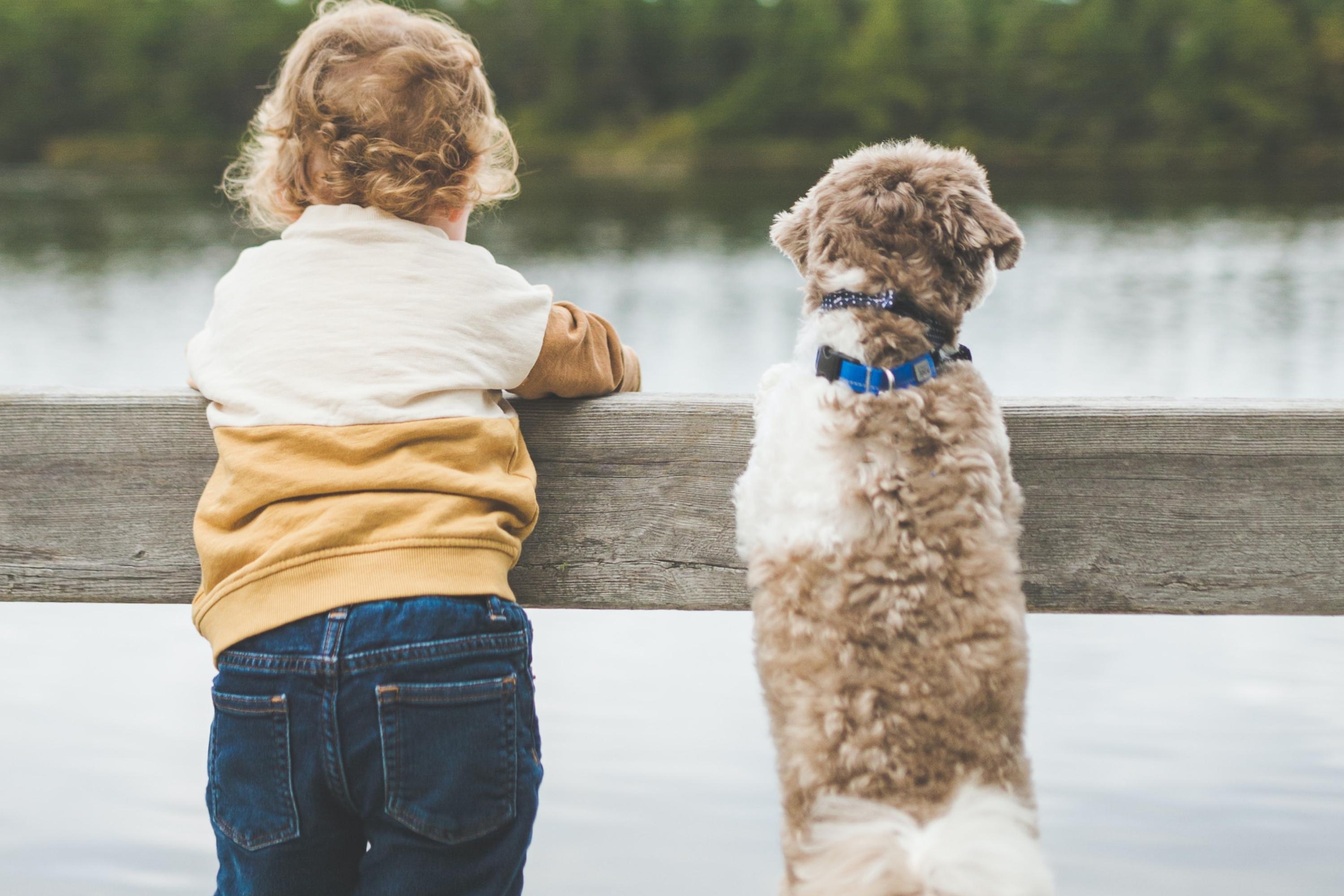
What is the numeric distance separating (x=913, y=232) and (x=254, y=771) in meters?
1.17

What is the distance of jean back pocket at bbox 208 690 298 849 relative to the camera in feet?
5.38

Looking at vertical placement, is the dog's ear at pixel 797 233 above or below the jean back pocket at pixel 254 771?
above

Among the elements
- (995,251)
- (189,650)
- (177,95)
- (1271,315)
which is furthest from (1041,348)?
(177,95)

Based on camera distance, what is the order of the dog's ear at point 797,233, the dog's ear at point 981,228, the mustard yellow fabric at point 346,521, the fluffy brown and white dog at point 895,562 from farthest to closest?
the dog's ear at point 797,233, the dog's ear at point 981,228, the mustard yellow fabric at point 346,521, the fluffy brown and white dog at point 895,562

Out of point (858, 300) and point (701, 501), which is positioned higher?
point (858, 300)

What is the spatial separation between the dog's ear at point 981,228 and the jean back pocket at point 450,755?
0.88 meters

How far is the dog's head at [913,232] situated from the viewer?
5.73 feet

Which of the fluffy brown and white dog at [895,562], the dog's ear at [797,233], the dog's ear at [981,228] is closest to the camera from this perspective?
the fluffy brown and white dog at [895,562]

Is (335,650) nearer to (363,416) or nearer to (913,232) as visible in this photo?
(363,416)

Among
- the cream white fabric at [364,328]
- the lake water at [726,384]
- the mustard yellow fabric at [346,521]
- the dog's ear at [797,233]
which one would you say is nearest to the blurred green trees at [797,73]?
the lake water at [726,384]

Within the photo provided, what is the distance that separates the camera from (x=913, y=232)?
1.75 m

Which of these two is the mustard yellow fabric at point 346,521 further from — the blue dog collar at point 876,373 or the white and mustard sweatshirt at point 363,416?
the blue dog collar at point 876,373

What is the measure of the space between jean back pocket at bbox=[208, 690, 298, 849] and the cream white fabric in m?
0.39

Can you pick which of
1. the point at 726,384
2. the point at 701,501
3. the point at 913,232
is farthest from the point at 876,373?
the point at 726,384
